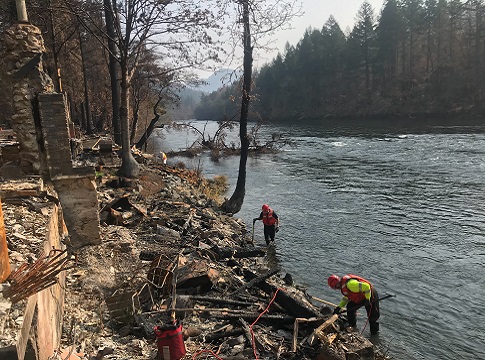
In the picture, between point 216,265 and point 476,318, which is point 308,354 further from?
point 476,318

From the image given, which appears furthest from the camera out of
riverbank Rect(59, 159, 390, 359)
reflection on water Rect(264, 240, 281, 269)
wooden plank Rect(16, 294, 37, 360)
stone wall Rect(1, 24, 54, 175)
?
reflection on water Rect(264, 240, 281, 269)

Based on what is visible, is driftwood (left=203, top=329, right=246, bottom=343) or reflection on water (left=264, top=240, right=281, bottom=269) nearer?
driftwood (left=203, top=329, right=246, bottom=343)

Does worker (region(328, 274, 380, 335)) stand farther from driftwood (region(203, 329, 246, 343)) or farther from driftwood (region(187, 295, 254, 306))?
driftwood (region(203, 329, 246, 343))

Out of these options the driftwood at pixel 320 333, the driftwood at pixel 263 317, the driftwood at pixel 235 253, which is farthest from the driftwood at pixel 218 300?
the driftwood at pixel 235 253

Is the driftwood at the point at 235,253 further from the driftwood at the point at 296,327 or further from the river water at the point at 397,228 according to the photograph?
the driftwood at the point at 296,327

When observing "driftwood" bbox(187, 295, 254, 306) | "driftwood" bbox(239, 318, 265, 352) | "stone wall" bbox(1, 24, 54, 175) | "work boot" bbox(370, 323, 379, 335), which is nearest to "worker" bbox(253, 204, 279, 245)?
"work boot" bbox(370, 323, 379, 335)

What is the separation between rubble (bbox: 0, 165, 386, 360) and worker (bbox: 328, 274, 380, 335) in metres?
0.51

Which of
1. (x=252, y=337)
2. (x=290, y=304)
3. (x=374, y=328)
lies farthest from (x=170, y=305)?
(x=374, y=328)

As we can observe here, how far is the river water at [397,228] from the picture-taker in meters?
9.16

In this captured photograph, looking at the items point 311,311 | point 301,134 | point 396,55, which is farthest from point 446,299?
point 396,55

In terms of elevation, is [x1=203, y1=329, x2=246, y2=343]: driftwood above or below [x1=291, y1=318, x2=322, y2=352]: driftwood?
above

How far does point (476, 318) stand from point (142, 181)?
12.9 m

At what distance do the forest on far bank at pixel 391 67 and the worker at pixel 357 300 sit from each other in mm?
41993

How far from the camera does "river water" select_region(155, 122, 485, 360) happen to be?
9.16 metres
